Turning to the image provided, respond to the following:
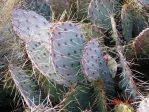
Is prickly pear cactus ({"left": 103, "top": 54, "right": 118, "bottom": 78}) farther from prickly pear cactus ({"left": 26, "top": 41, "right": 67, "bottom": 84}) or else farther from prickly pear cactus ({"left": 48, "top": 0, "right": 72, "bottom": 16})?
prickly pear cactus ({"left": 48, "top": 0, "right": 72, "bottom": 16})

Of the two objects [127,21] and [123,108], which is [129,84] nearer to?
[123,108]

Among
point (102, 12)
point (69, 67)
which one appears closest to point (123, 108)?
point (69, 67)

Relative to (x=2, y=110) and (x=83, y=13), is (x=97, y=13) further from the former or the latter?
(x=2, y=110)

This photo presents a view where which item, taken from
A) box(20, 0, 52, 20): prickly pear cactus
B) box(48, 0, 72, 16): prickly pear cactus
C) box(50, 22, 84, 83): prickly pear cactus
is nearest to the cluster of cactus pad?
box(50, 22, 84, 83): prickly pear cactus

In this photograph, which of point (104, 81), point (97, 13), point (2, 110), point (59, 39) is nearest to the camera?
point (59, 39)

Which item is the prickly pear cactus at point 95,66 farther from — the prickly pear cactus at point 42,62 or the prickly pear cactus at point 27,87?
the prickly pear cactus at point 27,87

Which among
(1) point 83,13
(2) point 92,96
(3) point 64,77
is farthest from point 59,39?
(1) point 83,13
